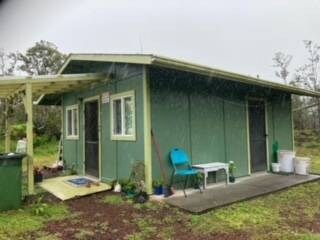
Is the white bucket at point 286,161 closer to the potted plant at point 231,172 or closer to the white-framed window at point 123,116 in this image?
the potted plant at point 231,172

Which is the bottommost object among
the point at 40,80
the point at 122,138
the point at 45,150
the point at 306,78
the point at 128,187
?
the point at 128,187

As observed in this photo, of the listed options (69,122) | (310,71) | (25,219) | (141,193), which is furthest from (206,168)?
(310,71)

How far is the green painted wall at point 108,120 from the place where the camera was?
627cm

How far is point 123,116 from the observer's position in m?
6.78

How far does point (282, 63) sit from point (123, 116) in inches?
586

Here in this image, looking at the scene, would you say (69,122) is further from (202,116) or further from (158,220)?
(158,220)

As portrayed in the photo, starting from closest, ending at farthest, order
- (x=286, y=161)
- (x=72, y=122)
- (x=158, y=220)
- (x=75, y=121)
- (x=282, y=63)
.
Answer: (x=158, y=220)
(x=286, y=161)
(x=75, y=121)
(x=72, y=122)
(x=282, y=63)

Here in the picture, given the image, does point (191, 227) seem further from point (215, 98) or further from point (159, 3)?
point (159, 3)

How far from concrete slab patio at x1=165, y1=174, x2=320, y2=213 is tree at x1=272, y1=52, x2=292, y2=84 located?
39.8ft

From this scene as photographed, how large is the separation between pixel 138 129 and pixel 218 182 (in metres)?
2.34

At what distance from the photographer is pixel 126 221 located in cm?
467

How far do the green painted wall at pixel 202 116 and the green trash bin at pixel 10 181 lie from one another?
2466 mm

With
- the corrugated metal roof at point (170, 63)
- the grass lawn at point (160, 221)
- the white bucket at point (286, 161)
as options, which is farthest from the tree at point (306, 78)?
the grass lawn at point (160, 221)

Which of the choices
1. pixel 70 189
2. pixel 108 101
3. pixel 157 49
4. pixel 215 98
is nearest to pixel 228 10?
pixel 215 98
